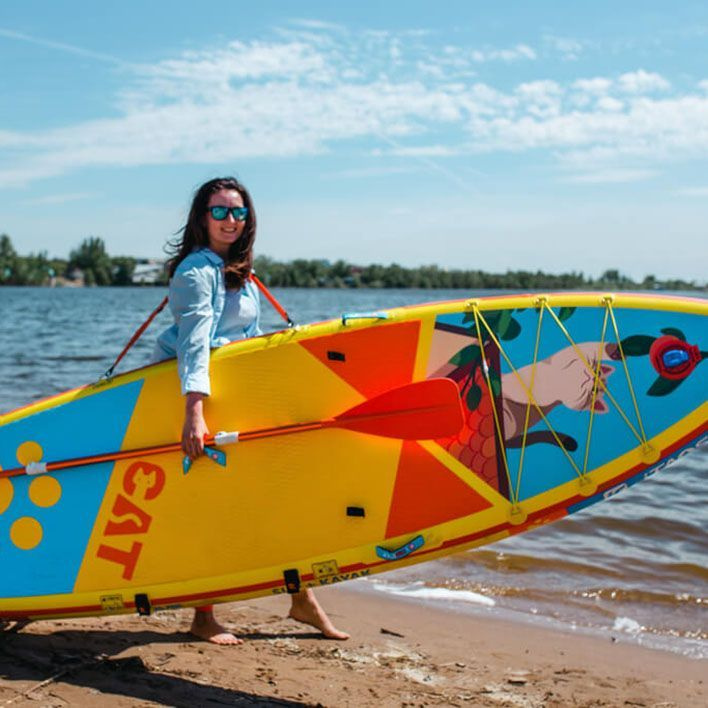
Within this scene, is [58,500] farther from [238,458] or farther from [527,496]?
[527,496]

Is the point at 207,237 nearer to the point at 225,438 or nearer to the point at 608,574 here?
the point at 225,438

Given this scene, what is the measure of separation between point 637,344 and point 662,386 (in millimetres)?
196

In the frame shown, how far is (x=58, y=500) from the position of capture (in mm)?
3852

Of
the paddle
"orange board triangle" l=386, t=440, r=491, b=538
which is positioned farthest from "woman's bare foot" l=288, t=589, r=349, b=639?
the paddle

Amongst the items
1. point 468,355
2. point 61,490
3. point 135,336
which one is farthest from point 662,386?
point 61,490

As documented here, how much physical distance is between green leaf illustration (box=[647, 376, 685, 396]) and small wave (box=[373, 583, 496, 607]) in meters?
1.64

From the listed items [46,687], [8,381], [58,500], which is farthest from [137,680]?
[8,381]

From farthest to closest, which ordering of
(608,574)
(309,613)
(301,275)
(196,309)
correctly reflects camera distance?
(301,275) < (608,574) < (309,613) < (196,309)

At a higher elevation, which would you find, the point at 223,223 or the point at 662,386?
the point at 223,223

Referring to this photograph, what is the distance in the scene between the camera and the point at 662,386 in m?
3.62

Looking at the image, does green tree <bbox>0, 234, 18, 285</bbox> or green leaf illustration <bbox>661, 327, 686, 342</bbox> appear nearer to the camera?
green leaf illustration <bbox>661, 327, 686, 342</bbox>

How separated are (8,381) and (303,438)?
1054cm

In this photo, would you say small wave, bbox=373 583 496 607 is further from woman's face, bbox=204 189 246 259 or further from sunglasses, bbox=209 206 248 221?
sunglasses, bbox=209 206 248 221

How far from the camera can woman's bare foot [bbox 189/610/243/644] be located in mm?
3858
